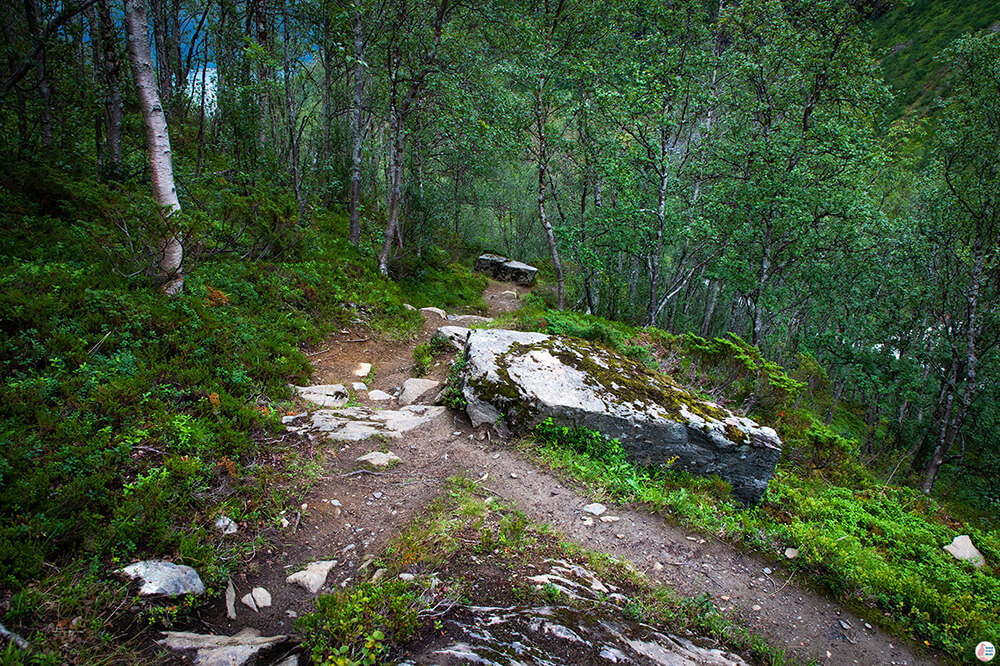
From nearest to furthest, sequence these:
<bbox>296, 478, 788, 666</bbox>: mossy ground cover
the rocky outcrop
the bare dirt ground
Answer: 1. <bbox>296, 478, 788, 666</bbox>: mossy ground cover
2. the bare dirt ground
3. the rocky outcrop

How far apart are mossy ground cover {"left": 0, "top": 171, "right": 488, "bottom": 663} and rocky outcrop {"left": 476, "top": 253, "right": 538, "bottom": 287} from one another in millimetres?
14191

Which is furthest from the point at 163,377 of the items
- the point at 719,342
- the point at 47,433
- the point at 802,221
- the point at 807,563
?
the point at 802,221

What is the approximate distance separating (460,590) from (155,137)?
637cm

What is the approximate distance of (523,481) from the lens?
15.0 feet

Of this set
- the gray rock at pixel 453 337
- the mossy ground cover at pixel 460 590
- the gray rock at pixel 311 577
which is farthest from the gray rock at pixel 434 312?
the gray rock at pixel 311 577

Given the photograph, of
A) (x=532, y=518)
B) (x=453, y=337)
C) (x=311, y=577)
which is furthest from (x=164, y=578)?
(x=453, y=337)

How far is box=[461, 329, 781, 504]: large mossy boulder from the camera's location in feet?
17.7

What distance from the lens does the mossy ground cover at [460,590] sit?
7.36ft

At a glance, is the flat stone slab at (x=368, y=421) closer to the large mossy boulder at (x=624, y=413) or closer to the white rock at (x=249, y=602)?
the large mossy boulder at (x=624, y=413)

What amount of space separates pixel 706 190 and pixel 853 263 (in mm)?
6657

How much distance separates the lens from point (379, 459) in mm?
4609

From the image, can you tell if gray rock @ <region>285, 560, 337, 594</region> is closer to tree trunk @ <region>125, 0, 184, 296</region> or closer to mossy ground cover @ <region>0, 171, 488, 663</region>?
mossy ground cover @ <region>0, 171, 488, 663</region>

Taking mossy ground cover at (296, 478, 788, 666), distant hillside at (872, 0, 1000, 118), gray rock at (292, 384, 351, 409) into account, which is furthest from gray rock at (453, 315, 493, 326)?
distant hillside at (872, 0, 1000, 118)

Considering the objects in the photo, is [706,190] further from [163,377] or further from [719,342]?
[163,377]
